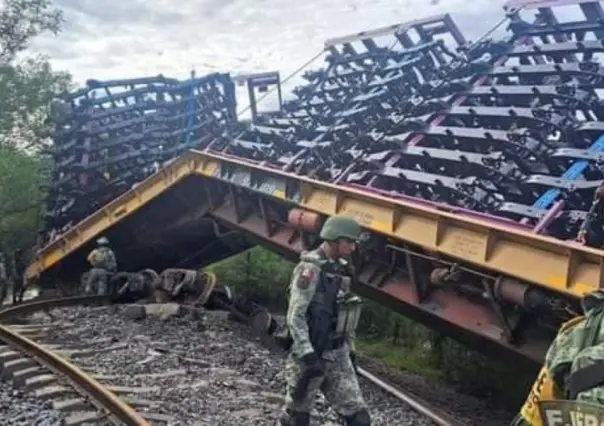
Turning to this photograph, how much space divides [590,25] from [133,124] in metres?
8.86

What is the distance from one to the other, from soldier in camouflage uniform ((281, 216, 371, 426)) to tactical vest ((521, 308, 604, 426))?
231 centimetres

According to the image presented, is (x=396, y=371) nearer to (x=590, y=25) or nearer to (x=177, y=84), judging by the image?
(x=590, y=25)

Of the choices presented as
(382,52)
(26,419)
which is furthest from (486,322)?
(382,52)

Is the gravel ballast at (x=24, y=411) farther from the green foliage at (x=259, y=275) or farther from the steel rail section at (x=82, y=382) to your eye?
the green foliage at (x=259, y=275)

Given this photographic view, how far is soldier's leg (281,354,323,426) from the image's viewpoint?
4617 mm

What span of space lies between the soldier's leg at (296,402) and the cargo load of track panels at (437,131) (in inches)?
97.4

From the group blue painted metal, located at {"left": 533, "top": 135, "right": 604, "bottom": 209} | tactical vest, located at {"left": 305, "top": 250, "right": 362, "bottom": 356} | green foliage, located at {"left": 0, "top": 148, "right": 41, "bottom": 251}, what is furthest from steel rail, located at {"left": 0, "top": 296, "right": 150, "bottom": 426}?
green foliage, located at {"left": 0, "top": 148, "right": 41, "bottom": 251}

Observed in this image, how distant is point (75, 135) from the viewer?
47.6 feet

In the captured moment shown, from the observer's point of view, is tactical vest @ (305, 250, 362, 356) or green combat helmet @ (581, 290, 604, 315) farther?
tactical vest @ (305, 250, 362, 356)

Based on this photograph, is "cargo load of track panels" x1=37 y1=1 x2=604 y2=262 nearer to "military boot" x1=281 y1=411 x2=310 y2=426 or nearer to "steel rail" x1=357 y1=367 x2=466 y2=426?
"steel rail" x1=357 y1=367 x2=466 y2=426

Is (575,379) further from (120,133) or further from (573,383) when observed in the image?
(120,133)

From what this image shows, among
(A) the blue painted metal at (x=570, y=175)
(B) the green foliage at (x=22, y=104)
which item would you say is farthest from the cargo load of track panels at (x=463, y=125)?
(B) the green foliage at (x=22, y=104)

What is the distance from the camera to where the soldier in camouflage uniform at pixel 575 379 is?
1.90 metres

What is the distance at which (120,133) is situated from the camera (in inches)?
599
